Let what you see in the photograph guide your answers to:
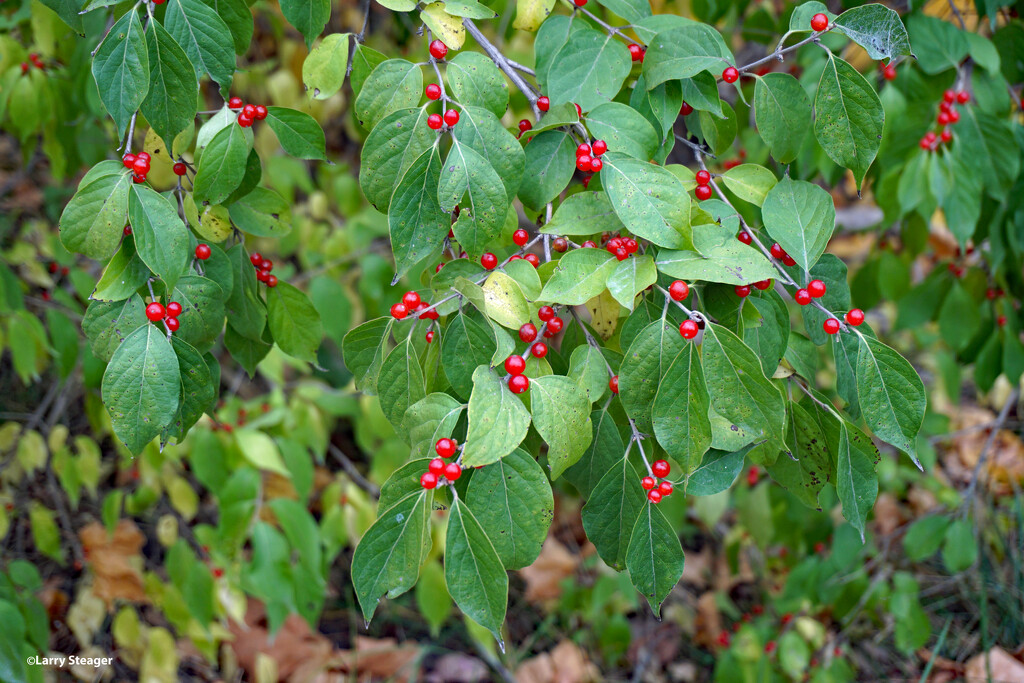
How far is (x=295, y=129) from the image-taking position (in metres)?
0.99

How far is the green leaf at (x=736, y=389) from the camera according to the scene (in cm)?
72

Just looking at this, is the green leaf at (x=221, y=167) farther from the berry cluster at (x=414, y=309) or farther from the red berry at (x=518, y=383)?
the red berry at (x=518, y=383)

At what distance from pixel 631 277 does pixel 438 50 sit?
0.39 metres

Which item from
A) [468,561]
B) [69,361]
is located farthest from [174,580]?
[468,561]

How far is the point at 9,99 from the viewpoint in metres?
1.57

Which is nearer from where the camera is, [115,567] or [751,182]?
[751,182]

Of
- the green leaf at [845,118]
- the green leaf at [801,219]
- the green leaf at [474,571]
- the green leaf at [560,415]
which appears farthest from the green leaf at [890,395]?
the green leaf at [474,571]

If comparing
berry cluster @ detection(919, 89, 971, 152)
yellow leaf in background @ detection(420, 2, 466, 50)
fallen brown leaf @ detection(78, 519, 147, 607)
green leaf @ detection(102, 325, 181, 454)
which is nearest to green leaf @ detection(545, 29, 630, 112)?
yellow leaf in background @ detection(420, 2, 466, 50)

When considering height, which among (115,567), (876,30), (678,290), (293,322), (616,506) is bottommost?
(115,567)

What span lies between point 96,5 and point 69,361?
1227mm

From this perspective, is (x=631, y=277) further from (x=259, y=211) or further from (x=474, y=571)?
(x=259, y=211)

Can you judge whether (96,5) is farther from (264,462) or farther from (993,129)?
(993,129)

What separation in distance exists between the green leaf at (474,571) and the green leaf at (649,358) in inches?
8.7

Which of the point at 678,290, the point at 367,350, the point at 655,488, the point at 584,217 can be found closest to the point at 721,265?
the point at 678,290
